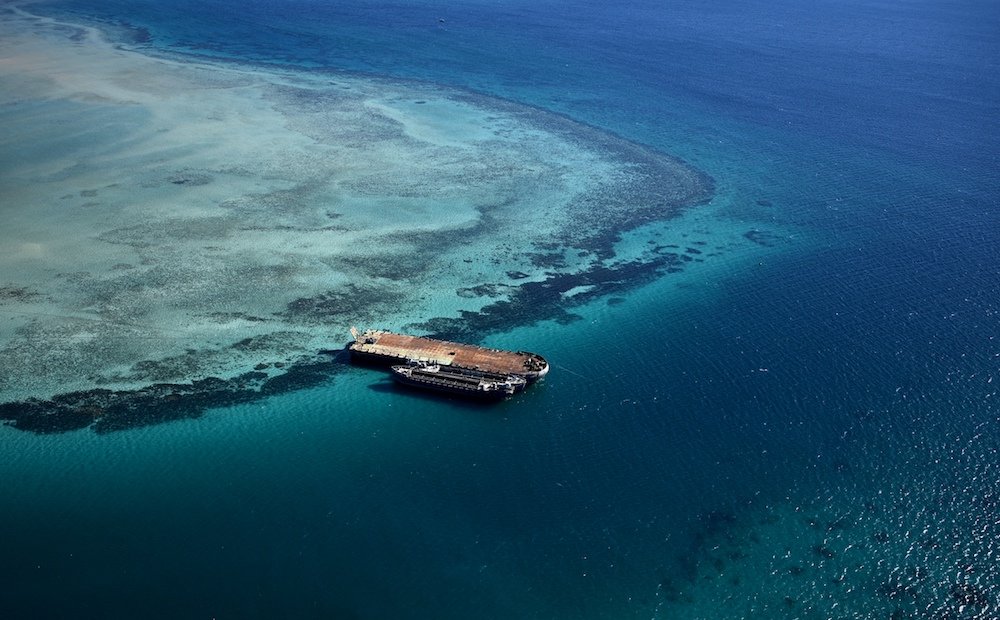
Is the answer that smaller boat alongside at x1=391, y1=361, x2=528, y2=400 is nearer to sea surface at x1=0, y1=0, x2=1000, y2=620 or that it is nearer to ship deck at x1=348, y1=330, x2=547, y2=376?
ship deck at x1=348, y1=330, x2=547, y2=376

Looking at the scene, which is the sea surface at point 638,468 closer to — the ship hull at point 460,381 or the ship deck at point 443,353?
the ship hull at point 460,381

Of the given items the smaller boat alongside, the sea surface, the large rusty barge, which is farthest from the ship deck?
the sea surface

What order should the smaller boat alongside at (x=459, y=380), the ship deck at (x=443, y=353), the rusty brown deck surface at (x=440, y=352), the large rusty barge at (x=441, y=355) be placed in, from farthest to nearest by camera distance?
the rusty brown deck surface at (x=440, y=352)
the ship deck at (x=443, y=353)
the large rusty barge at (x=441, y=355)
the smaller boat alongside at (x=459, y=380)

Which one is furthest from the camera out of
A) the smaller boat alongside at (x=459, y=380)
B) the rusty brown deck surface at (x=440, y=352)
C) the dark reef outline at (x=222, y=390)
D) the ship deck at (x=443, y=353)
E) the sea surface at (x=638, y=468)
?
the rusty brown deck surface at (x=440, y=352)

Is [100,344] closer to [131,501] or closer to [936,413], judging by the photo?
[131,501]

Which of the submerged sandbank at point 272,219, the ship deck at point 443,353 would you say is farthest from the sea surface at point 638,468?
the submerged sandbank at point 272,219

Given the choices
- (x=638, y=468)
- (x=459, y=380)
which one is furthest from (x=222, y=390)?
(x=638, y=468)

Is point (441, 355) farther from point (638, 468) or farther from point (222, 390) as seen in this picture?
point (638, 468)
